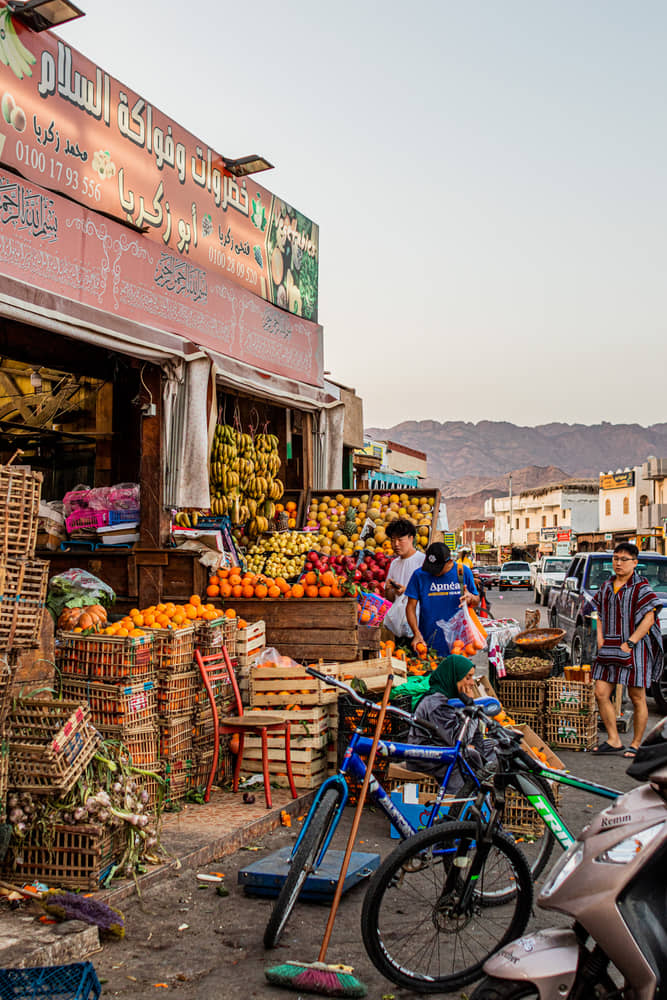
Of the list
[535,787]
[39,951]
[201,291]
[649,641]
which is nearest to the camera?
[39,951]

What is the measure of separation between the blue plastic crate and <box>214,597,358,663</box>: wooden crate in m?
5.23

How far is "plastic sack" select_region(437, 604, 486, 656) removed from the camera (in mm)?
8086

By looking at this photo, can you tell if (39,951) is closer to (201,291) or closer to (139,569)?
(139,569)

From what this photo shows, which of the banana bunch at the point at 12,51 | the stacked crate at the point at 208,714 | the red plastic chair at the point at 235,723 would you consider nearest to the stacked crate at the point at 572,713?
the red plastic chair at the point at 235,723

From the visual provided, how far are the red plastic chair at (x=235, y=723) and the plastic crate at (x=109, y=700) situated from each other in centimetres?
78

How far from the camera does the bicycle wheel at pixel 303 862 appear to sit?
4242 mm

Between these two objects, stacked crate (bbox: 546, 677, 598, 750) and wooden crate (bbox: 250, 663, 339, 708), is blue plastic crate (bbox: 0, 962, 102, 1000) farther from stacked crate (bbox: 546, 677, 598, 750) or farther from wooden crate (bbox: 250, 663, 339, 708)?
stacked crate (bbox: 546, 677, 598, 750)

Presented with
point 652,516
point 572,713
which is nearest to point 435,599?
point 572,713

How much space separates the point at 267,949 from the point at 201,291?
802 centimetres

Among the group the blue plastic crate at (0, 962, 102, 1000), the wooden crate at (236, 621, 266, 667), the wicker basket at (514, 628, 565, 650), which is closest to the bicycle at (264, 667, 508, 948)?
the blue plastic crate at (0, 962, 102, 1000)

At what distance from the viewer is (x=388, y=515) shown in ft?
38.9

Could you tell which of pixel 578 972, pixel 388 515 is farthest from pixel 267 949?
pixel 388 515

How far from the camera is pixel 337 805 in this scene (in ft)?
14.3

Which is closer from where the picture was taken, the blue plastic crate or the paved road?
the blue plastic crate
